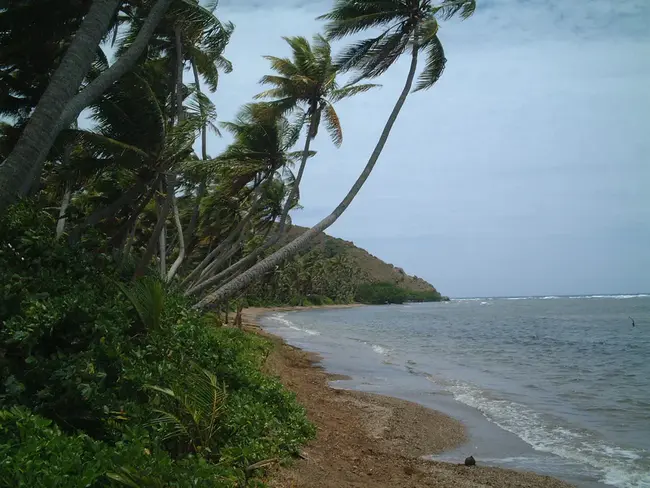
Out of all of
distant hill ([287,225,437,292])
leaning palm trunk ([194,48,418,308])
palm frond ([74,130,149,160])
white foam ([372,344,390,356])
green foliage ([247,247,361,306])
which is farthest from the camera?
distant hill ([287,225,437,292])

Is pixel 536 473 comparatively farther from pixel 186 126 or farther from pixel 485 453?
pixel 186 126

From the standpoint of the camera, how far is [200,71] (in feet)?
46.1

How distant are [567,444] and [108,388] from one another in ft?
23.4

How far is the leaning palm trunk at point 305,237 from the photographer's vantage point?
802cm

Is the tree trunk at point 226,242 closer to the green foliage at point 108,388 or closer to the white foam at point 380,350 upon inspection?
the green foliage at point 108,388

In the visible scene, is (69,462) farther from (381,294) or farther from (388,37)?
(381,294)

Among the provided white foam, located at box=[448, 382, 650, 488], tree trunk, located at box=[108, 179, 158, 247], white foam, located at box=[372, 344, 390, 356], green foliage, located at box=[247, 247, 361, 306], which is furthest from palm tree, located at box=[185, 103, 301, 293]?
green foliage, located at box=[247, 247, 361, 306]

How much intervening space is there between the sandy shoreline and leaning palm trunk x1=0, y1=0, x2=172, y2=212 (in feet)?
15.2

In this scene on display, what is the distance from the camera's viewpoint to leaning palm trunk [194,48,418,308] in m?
8.02

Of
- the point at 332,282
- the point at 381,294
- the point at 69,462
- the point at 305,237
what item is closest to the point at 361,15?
the point at 305,237

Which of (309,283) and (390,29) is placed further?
(309,283)

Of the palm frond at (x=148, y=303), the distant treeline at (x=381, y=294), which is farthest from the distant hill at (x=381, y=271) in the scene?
the palm frond at (x=148, y=303)

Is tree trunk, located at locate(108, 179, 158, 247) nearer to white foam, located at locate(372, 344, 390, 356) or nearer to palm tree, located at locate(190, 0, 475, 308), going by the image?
palm tree, located at locate(190, 0, 475, 308)

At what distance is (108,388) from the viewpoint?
4281 millimetres
